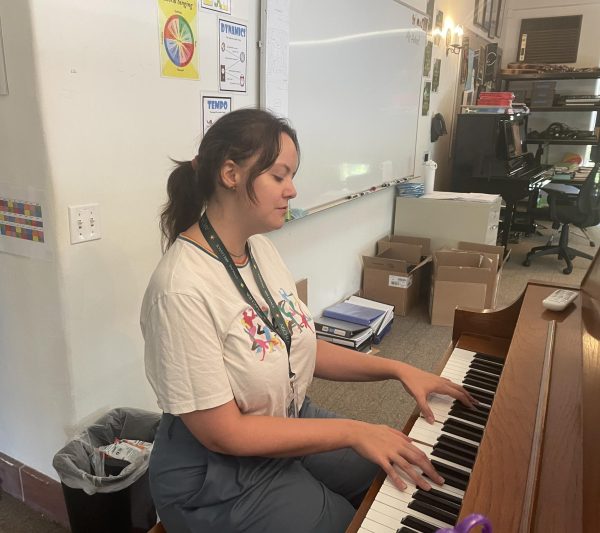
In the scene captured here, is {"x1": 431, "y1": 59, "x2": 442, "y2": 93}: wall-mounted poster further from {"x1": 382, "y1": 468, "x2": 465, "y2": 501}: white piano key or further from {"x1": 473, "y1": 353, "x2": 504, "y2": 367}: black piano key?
{"x1": 382, "y1": 468, "x2": 465, "y2": 501}: white piano key

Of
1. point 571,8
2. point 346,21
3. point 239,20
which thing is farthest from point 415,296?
point 571,8

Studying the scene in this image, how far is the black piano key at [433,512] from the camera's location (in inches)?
33.3

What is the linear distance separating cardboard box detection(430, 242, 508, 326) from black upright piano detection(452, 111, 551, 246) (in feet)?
4.59

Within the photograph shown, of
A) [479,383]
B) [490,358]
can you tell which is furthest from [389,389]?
[479,383]

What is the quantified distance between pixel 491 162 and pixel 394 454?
4.27 meters

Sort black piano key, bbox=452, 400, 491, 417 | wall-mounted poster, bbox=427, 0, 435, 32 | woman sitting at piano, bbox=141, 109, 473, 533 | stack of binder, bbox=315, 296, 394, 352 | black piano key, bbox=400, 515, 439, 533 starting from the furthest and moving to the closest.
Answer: wall-mounted poster, bbox=427, 0, 435, 32 < stack of binder, bbox=315, 296, 394, 352 < black piano key, bbox=452, 400, 491, 417 < woman sitting at piano, bbox=141, 109, 473, 533 < black piano key, bbox=400, 515, 439, 533

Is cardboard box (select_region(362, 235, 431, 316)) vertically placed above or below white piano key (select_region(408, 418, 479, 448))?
below

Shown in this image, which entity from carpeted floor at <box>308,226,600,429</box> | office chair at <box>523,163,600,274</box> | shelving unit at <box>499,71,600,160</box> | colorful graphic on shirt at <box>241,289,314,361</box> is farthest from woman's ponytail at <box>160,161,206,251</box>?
shelving unit at <box>499,71,600,160</box>

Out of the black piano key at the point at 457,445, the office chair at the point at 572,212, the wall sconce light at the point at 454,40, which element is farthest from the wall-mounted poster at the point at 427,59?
the black piano key at the point at 457,445

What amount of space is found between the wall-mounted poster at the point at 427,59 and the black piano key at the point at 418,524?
3725 millimetres

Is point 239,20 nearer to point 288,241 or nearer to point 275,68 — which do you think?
point 275,68

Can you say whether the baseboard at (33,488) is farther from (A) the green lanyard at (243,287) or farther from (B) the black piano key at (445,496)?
(B) the black piano key at (445,496)

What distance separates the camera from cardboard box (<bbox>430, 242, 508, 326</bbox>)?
127 inches

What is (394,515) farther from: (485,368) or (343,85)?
(343,85)
